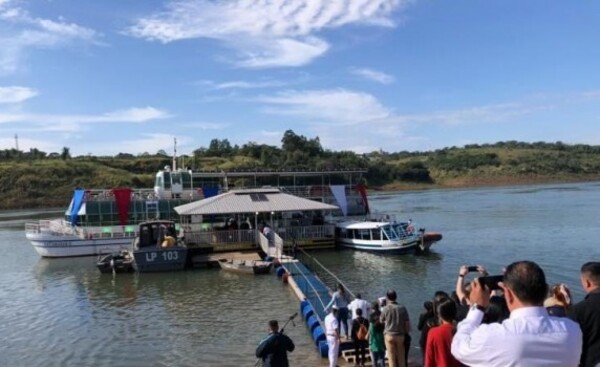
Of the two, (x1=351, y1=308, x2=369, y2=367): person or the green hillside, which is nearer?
(x1=351, y1=308, x2=369, y2=367): person

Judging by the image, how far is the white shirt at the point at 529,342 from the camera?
343 centimetres

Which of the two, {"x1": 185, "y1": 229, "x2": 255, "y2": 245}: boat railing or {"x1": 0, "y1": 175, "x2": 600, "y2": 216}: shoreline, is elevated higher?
{"x1": 0, "y1": 175, "x2": 600, "y2": 216}: shoreline

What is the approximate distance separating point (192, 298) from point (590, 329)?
70.8 ft

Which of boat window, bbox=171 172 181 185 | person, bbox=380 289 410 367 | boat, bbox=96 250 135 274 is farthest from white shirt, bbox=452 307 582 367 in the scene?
boat window, bbox=171 172 181 185

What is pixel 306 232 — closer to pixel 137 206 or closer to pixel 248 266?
pixel 248 266

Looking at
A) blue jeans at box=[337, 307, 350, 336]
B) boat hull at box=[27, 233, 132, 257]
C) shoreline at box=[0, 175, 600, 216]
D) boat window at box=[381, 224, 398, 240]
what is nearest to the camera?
blue jeans at box=[337, 307, 350, 336]

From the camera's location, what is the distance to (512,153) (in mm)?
184125

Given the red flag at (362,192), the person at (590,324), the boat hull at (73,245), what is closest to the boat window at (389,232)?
the red flag at (362,192)

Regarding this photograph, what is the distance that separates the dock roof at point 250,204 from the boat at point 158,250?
197 centimetres

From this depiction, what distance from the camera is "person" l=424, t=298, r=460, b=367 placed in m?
6.21

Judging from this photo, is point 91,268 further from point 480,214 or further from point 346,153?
point 346,153

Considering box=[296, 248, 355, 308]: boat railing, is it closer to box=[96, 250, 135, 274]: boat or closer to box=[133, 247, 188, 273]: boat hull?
box=[133, 247, 188, 273]: boat hull

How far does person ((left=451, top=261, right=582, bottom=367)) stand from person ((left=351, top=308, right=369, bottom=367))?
977 centimetres

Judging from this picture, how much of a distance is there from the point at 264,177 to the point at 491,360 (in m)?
43.4
